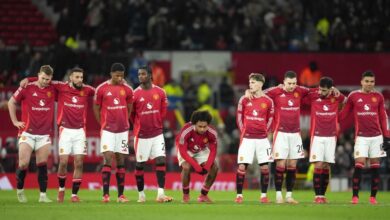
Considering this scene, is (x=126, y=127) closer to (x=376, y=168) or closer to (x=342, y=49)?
(x=376, y=168)

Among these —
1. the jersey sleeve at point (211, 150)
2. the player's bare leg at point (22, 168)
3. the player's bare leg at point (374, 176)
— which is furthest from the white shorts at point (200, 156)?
the player's bare leg at point (374, 176)

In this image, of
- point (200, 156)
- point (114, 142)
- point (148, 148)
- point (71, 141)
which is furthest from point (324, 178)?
point (71, 141)

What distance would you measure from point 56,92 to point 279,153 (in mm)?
4986

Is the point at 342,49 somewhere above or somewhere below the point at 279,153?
above

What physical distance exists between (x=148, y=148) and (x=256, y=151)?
Answer: 2309 millimetres

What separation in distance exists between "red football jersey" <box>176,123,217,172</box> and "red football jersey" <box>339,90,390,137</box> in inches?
126

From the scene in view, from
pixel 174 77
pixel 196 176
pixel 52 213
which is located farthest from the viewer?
pixel 174 77

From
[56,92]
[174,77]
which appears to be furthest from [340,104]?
[174,77]

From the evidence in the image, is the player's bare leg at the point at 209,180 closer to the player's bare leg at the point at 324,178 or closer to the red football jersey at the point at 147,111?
the red football jersey at the point at 147,111

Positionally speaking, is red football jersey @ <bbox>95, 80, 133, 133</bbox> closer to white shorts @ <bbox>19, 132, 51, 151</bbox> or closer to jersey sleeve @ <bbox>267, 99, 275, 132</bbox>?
white shorts @ <bbox>19, 132, 51, 151</bbox>

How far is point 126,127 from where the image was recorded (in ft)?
72.9

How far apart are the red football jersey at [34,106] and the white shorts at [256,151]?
13.9 feet

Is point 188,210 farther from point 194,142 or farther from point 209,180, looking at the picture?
point 194,142

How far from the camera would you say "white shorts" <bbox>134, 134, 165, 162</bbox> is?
22.4m
